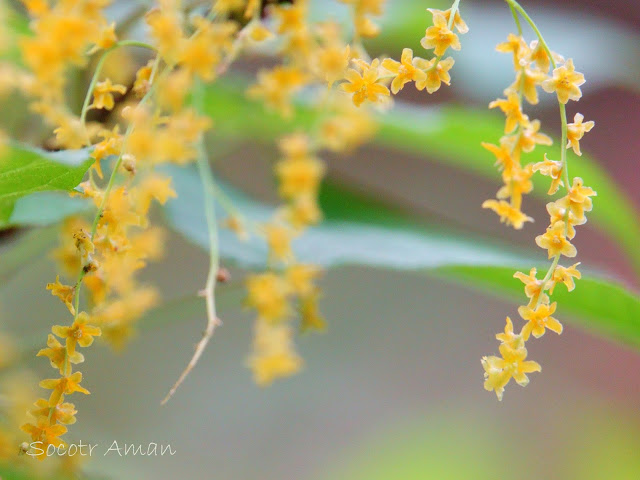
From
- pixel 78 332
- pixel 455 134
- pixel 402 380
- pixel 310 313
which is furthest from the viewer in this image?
pixel 402 380

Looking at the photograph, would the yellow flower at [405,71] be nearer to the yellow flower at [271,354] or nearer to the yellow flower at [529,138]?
the yellow flower at [529,138]

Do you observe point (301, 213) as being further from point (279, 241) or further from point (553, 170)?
point (553, 170)

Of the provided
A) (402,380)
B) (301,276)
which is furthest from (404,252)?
(402,380)

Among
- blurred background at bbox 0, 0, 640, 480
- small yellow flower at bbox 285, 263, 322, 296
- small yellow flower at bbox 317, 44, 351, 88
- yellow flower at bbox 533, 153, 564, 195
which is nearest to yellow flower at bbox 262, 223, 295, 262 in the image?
small yellow flower at bbox 285, 263, 322, 296

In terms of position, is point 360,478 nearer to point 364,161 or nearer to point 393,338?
A: point 393,338

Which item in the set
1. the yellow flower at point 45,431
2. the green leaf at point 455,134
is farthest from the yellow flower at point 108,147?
the green leaf at point 455,134
